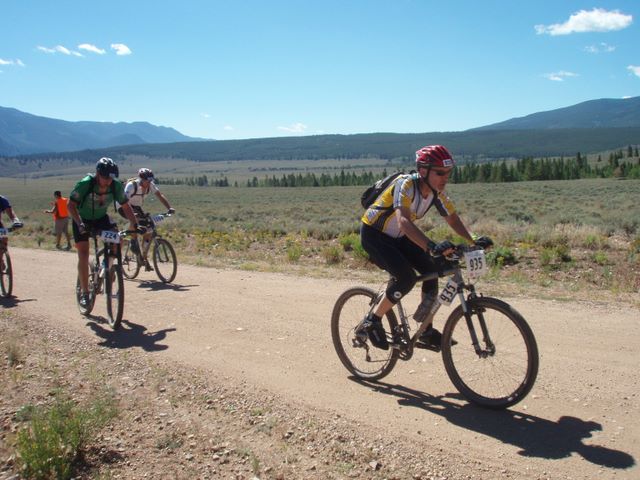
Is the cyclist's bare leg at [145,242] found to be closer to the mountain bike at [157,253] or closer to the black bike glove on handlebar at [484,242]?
the mountain bike at [157,253]

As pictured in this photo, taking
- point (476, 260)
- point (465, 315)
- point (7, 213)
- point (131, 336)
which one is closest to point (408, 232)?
point (476, 260)

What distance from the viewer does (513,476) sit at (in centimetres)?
371

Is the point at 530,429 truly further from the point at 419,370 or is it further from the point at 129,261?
the point at 129,261

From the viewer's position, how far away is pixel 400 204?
4.72 m

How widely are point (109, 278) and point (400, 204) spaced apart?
4.76m

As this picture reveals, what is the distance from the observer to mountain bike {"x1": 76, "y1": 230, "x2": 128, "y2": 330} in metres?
7.59

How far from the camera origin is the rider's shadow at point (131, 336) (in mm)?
6863

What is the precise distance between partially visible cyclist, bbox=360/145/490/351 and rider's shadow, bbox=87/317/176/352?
9.60ft

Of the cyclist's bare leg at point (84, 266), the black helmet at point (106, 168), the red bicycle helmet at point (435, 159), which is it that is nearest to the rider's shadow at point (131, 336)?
the cyclist's bare leg at point (84, 266)

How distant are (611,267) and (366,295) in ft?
29.7

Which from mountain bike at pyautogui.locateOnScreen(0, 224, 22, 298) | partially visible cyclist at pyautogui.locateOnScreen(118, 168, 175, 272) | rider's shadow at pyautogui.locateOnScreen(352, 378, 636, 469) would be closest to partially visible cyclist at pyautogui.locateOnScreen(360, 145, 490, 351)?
rider's shadow at pyautogui.locateOnScreen(352, 378, 636, 469)

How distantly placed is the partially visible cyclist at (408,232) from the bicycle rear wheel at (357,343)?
0.25 metres

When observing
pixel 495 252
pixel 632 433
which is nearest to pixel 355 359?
pixel 632 433

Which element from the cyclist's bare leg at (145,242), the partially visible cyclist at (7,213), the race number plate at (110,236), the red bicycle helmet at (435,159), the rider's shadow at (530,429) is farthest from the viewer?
the cyclist's bare leg at (145,242)
